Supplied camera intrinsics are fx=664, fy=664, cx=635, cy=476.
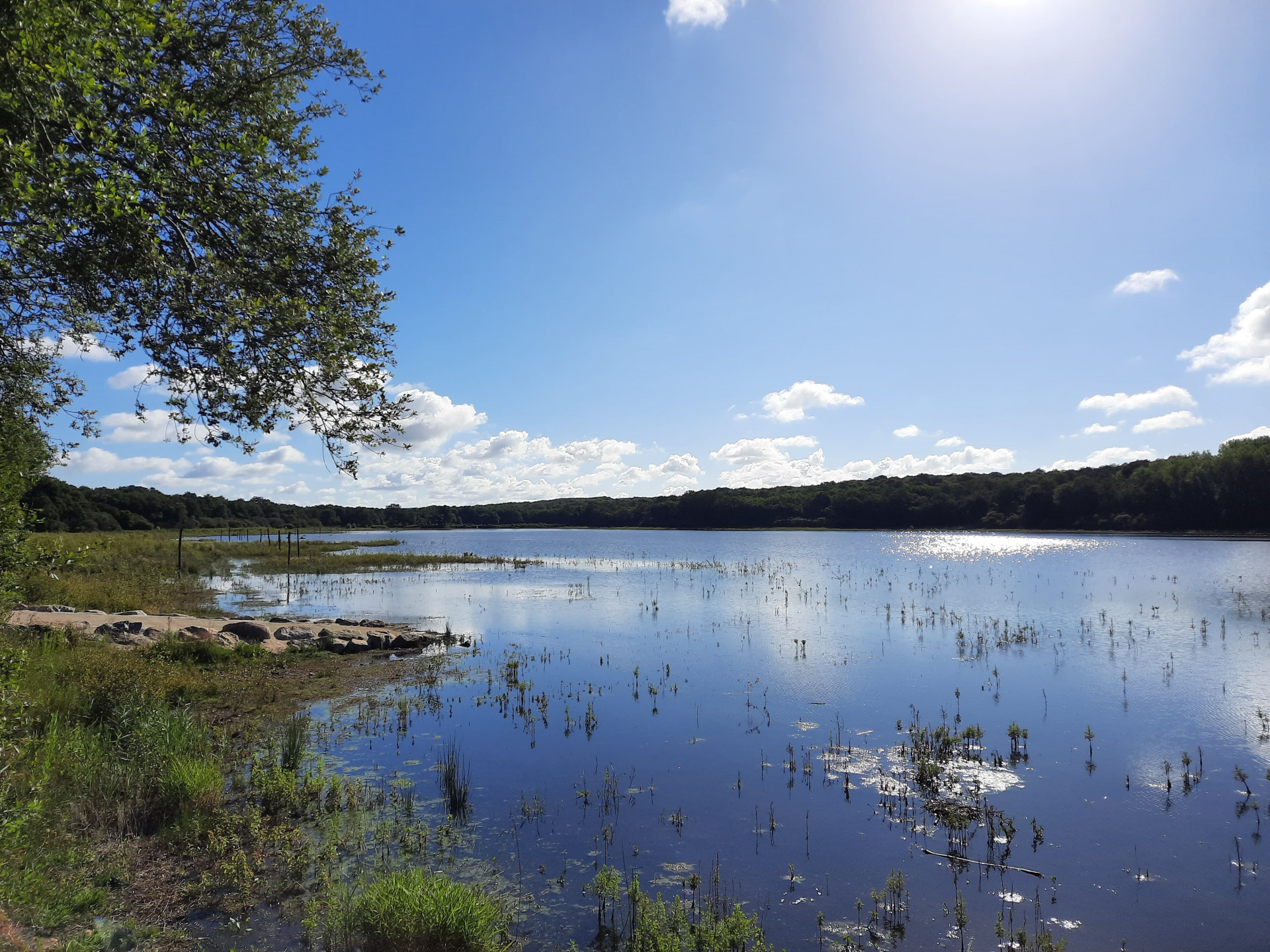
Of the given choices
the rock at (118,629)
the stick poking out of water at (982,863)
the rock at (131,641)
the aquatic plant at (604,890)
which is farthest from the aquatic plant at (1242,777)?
the rock at (118,629)

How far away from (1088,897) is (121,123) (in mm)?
16307

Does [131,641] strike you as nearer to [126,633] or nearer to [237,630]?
[126,633]

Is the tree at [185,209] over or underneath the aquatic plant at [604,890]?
over

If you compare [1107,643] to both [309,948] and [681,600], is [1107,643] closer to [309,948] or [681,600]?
[681,600]

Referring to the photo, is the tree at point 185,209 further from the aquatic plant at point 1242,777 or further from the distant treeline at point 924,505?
the distant treeline at point 924,505

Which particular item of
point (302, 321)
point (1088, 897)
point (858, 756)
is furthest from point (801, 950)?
point (302, 321)

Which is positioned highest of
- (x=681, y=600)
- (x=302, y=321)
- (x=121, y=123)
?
(x=121, y=123)

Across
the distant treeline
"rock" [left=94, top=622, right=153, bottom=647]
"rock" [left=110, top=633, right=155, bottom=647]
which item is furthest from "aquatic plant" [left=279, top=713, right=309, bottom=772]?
the distant treeline

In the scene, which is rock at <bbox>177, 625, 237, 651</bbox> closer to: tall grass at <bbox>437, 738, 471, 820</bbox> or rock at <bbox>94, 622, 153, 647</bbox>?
rock at <bbox>94, 622, 153, 647</bbox>

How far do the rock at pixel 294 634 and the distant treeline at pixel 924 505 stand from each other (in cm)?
4205

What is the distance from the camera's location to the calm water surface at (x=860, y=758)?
8.84 meters

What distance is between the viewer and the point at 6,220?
7457mm

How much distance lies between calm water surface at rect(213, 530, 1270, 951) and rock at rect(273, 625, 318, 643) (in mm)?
5483

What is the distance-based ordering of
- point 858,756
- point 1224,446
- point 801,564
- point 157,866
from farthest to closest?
point 1224,446 < point 801,564 < point 858,756 < point 157,866
